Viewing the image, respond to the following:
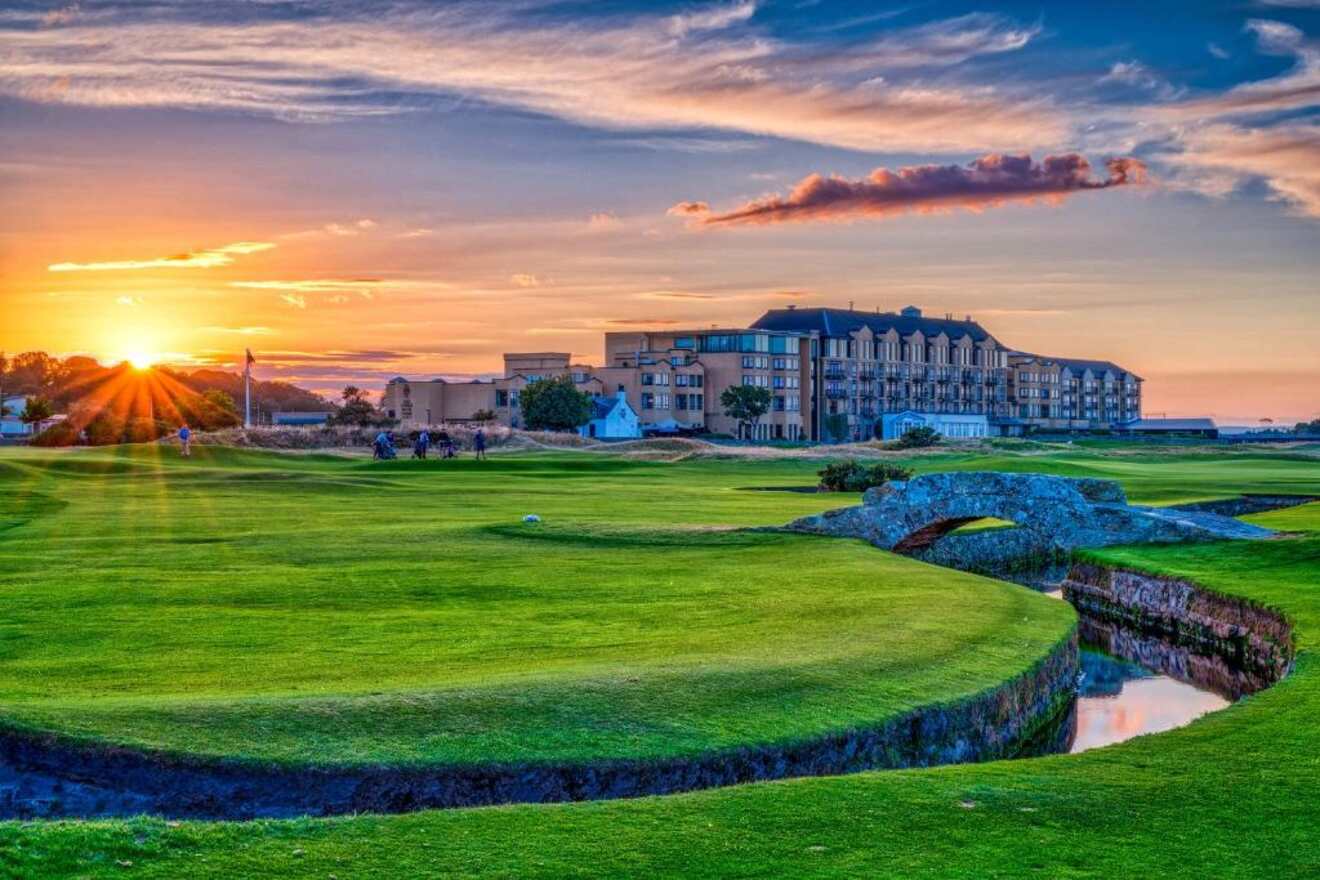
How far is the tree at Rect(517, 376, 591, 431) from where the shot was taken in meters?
155

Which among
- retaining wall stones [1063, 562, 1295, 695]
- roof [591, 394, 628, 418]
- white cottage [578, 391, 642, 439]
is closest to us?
retaining wall stones [1063, 562, 1295, 695]

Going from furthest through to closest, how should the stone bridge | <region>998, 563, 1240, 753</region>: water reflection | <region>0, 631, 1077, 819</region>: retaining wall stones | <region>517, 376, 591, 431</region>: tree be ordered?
<region>517, 376, 591, 431</region>: tree < the stone bridge < <region>998, 563, 1240, 753</region>: water reflection < <region>0, 631, 1077, 819</region>: retaining wall stones

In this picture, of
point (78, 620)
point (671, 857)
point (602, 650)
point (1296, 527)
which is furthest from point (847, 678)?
point (1296, 527)

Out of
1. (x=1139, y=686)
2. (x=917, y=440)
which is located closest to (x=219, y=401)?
(x=917, y=440)

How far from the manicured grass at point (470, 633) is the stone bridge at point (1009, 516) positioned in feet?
6.82

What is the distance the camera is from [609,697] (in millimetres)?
17734

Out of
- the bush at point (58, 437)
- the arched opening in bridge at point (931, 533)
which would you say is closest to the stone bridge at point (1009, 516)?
the arched opening in bridge at point (931, 533)

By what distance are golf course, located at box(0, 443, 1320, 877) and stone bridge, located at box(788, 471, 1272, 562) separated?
121 cm

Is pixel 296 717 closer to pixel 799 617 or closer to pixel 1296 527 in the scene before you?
pixel 799 617

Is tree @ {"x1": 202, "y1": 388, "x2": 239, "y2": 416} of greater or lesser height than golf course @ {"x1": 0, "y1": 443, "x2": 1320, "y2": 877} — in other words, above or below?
above

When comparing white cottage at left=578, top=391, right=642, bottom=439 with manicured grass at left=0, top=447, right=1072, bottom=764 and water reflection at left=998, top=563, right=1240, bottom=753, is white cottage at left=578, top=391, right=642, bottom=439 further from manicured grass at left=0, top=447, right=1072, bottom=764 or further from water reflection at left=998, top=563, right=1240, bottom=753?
water reflection at left=998, top=563, right=1240, bottom=753

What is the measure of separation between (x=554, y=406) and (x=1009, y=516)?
11751 centimetres

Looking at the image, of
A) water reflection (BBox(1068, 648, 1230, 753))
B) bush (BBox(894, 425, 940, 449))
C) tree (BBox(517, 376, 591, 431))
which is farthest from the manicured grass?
tree (BBox(517, 376, 591, 431))

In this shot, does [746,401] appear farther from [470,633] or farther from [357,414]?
[470,633]
